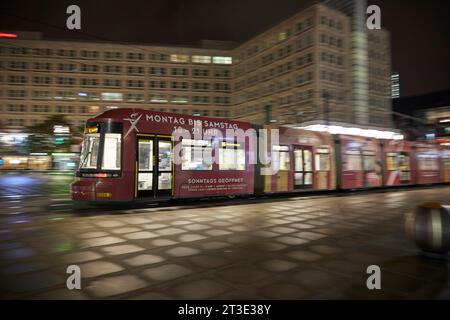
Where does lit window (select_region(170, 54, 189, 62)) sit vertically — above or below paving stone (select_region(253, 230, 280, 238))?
above

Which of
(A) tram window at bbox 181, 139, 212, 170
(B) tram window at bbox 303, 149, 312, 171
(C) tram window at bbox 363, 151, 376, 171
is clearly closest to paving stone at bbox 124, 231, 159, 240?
(A) tram window at bbox 181, 139, 212, 170

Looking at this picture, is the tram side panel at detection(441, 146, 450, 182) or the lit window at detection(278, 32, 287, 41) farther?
the lit window at detection(278, 32, 287, 41)

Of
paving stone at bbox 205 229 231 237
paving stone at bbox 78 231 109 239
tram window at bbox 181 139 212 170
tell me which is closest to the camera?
paving stone at bbox 78 231 109 239

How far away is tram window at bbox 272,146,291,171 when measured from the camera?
50.5 ft

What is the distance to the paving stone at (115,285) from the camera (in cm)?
427

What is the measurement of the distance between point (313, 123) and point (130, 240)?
43.8 meters

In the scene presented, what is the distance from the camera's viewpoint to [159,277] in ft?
15.8

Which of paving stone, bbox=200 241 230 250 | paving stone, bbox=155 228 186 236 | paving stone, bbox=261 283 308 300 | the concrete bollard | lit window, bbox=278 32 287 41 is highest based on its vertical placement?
lit window, bbox=278 32 287 41

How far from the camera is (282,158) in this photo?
51.2 ft

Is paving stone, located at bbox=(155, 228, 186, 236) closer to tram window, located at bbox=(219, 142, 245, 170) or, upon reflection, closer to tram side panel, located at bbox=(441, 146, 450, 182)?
tram window, located at bbox=(219, 142, 245, 170)

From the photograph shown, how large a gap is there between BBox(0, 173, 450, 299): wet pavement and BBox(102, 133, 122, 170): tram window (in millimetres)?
1580

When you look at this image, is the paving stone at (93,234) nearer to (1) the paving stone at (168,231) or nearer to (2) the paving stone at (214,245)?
(1) the paving stone at (168,231)

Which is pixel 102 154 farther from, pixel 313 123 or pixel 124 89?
pixel 124 89

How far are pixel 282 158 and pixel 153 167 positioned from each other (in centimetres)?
662
